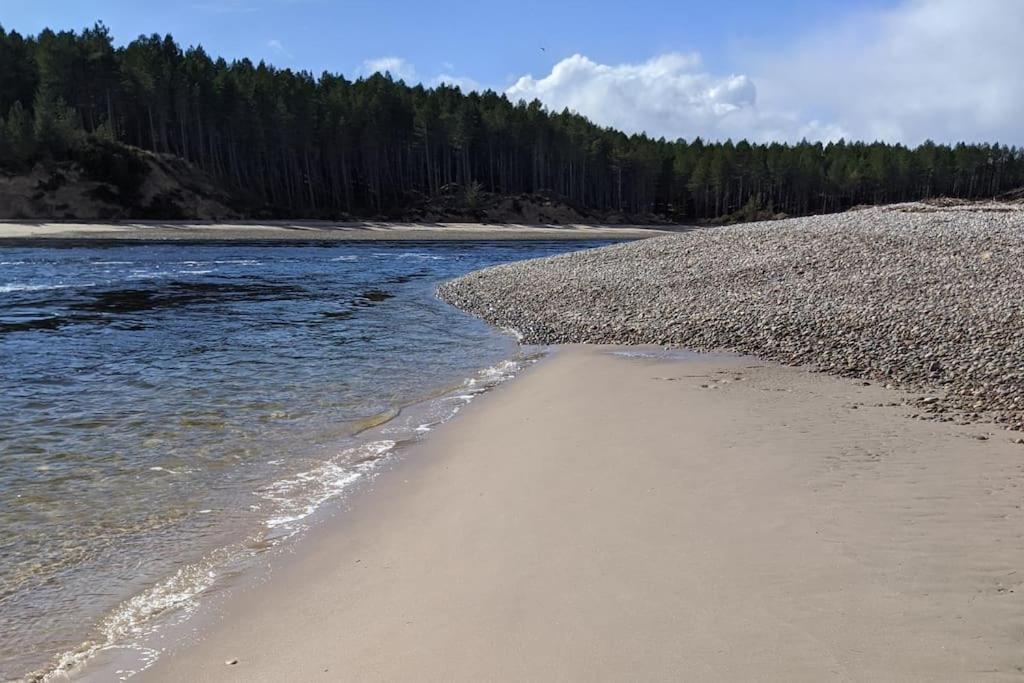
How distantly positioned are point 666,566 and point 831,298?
11.6m

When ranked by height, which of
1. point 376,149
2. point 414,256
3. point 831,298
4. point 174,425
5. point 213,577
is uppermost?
point 376,149

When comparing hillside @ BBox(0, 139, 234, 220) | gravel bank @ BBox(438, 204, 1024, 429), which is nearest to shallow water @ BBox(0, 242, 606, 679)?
gravel bank @ BBox(438, 204, 1024, 429)

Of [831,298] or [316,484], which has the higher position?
[831,298]

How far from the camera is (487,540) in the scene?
6086 mm

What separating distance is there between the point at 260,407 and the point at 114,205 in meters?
64.2

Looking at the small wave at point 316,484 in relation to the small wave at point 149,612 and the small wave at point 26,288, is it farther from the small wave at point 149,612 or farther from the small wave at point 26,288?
the small wave at point 26,288

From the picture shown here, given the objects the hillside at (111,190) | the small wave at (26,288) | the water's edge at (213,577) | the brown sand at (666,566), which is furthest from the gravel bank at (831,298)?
the hillside at (111,190)

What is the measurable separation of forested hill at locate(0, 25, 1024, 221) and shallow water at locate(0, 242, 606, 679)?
184 ft

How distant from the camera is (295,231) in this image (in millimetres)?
65875

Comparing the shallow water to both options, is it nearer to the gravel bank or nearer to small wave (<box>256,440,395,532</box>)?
small wave (<box>256,440,395,532</box>)

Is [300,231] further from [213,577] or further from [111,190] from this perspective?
[213,577]

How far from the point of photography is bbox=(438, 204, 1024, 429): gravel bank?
35.9ft

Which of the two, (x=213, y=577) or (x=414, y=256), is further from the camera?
(x=414, y=256)

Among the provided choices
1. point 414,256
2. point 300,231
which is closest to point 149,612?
point 414,256
